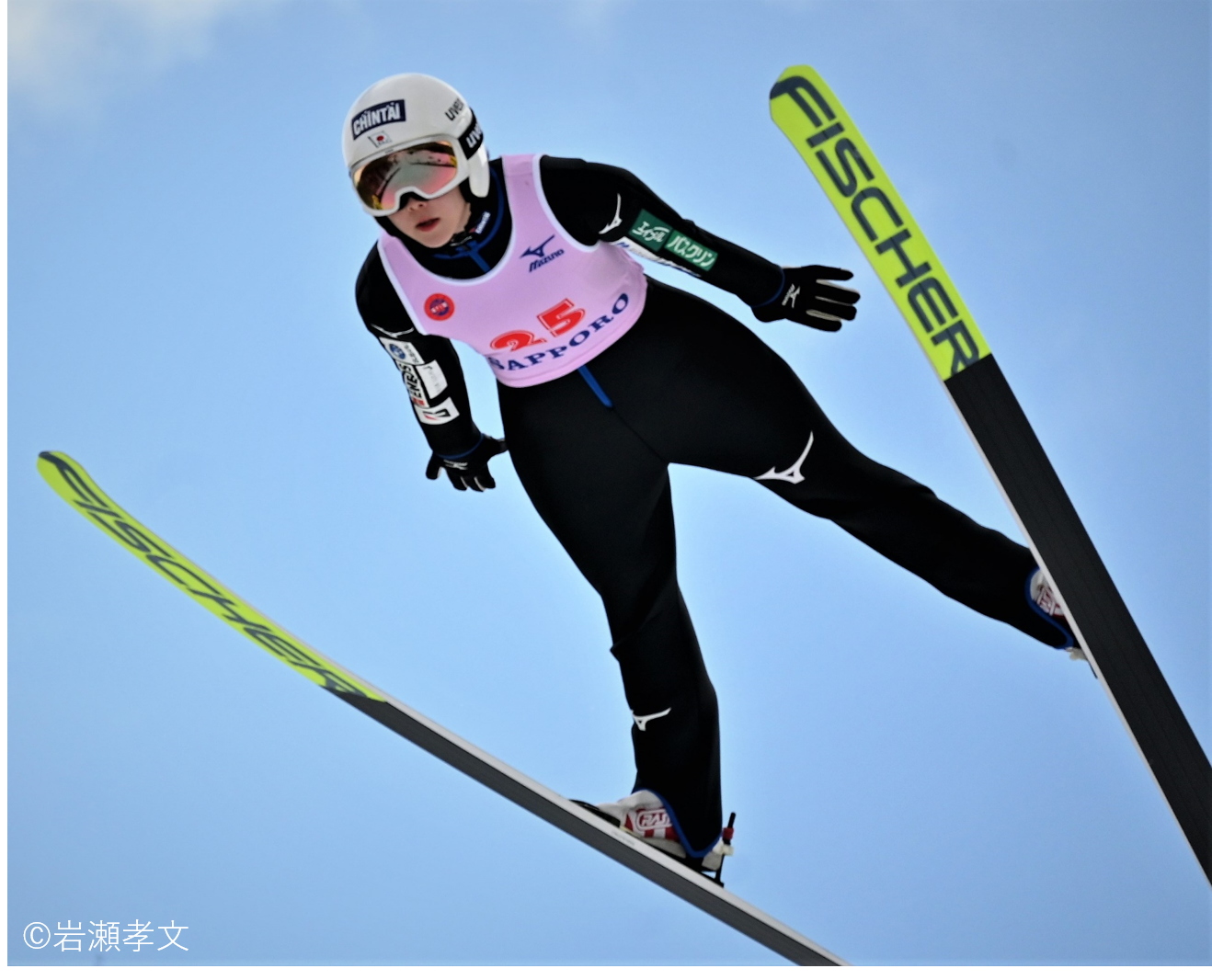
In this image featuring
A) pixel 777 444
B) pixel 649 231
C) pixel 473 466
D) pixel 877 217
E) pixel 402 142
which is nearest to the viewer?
pixel 877 217

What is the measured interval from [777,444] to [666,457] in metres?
0.23

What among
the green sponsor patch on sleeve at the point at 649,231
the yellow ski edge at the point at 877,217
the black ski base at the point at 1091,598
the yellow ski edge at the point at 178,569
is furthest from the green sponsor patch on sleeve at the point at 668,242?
the yellow ski edge at the point at 178,569

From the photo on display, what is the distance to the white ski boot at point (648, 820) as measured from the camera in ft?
10.2

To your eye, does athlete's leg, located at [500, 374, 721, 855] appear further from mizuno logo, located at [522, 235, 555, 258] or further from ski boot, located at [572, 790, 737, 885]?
mizuno logo, located at [522, 235, 555, 258]

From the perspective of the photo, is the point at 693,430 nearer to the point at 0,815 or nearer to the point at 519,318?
the point at 519,318

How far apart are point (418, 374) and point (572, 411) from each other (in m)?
0.36

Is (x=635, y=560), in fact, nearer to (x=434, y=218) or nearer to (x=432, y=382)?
(x=432, y=382)

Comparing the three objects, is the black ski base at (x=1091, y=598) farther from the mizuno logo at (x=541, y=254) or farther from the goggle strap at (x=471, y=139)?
the goggle strap at (x=471, y=139)

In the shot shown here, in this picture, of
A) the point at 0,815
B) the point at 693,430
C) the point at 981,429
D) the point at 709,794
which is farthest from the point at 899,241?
the point at 0,815

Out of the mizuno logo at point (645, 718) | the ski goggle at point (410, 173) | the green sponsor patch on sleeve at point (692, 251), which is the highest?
the ski goggle at point (410, 173)

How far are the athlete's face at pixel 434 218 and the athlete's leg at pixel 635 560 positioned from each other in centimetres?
39

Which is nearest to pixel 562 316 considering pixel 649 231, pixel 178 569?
pixel 649 231

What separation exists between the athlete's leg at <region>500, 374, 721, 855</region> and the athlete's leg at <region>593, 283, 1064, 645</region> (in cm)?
8

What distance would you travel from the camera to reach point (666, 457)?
2852 millimetres
